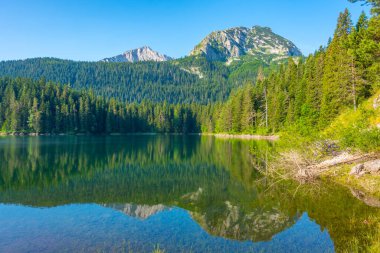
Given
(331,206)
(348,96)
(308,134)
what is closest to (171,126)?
(348,96)

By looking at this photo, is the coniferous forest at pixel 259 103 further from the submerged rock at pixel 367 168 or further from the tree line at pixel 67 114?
the submerged rock at pixel 367 168

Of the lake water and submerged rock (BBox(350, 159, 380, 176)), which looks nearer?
the lake water

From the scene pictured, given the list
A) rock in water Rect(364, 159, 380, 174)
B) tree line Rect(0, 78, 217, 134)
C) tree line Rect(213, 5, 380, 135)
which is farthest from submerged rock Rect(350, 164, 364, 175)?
tree line Rect(0, 78, 217, 134)

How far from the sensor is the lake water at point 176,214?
1394 centimetres

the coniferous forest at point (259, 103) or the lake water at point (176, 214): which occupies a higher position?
the coniferous forest at point (259, 103)

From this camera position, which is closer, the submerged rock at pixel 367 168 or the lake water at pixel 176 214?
the lake water at pixel 176 214

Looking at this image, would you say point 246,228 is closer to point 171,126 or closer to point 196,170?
point 196,170

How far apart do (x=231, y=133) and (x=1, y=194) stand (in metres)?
98.6

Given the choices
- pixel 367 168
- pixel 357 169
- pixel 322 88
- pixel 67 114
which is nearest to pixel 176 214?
pixel 357 169

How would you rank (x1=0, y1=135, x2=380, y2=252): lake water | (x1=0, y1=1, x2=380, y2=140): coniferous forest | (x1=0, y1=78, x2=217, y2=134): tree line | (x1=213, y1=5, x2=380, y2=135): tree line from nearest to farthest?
(x1=0, y1=135, x2=380, y2=252): lake water
(x1=213, y1=5, x2=380, y2=135): tree line
(x1=0, y1=1, x2=380, y2=140): coniferous forest
(x1=0, y1=78, x2=217, y2=134): tree line

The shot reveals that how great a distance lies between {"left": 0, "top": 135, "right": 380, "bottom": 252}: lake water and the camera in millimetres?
13938

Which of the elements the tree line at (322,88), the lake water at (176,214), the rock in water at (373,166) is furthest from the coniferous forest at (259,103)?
the lake water at (176,214)

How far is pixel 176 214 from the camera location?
1902 cm

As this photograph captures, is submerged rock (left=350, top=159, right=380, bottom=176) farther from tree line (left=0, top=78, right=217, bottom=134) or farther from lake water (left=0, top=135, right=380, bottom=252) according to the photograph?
tree line (left=0, top=78, right=217, bottom=134)
